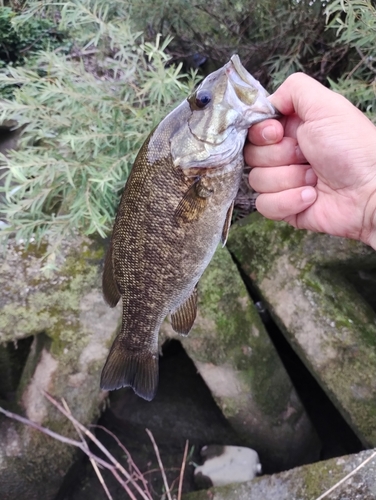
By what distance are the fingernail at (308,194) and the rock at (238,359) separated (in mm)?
920

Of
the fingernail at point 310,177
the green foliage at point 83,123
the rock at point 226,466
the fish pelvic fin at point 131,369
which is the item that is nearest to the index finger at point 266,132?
the fingernail at point 310,177

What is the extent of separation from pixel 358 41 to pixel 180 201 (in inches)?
47.8

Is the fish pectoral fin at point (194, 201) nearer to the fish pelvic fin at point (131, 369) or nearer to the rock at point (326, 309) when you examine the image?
the fish pelvic fin at point (131, 369)

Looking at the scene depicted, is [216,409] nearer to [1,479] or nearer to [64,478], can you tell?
[64,478]

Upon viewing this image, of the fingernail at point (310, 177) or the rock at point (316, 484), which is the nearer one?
the fingernail at point (310, 177)

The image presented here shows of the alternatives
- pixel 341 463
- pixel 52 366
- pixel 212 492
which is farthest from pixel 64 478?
pixel 341 463

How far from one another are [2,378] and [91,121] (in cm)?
161

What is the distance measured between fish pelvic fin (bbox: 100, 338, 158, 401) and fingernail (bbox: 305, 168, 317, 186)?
904 mm

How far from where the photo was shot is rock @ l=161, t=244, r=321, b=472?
2373 mm

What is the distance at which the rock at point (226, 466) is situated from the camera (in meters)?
2.53

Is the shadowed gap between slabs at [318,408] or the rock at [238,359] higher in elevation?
the rock at [238,359]

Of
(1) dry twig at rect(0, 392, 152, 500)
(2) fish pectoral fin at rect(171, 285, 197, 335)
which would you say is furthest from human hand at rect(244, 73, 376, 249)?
(1) dry twig at rect(0, 392, 152, 500)

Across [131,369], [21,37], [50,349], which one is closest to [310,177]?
[131,369]

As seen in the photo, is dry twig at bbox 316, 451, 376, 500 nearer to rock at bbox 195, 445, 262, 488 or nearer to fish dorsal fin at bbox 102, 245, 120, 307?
rock at bbox 195, 445, 262, 488
